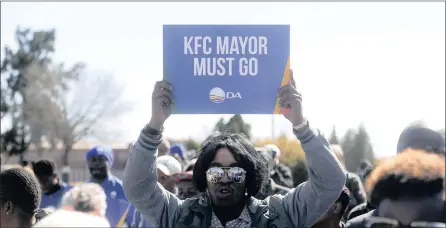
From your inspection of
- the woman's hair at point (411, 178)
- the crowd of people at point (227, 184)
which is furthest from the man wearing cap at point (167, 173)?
the woman's hair at point (411, 178)

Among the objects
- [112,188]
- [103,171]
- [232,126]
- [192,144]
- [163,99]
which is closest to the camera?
[163,99]

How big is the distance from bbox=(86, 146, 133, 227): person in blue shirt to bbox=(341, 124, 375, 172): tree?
39229mm

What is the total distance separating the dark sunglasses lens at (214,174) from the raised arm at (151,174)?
247 mm

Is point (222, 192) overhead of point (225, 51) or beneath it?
beneath

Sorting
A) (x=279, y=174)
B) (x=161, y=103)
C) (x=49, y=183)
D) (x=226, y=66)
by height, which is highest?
(x=226, y=66)

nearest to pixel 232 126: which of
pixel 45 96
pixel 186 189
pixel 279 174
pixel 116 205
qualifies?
pixel 186 189

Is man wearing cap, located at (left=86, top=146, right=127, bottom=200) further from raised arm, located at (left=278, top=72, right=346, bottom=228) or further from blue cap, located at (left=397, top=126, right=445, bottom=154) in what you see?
blue cap, located at (left=397, top=126, right=445, bottom=154)

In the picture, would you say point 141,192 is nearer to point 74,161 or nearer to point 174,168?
point 174,168

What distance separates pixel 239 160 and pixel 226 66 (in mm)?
572

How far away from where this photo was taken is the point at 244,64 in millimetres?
4363

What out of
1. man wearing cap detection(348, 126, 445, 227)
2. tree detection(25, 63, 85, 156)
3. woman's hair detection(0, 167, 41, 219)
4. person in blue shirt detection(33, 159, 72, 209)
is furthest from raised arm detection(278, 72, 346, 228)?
tree detection(25, 63, 85, 156)

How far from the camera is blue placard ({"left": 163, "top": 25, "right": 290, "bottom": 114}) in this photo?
14.1 ft

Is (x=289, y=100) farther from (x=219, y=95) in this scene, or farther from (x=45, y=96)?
(x=45, y=96)

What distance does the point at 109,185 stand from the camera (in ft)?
24.9
